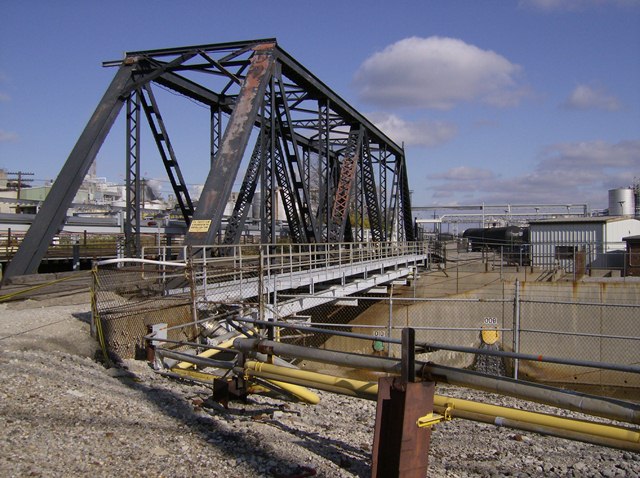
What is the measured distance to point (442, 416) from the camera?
16.0 feet

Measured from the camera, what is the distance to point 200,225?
14.8 meters

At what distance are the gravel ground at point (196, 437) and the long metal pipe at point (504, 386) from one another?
3.29ft

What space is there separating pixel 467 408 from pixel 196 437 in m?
2.72

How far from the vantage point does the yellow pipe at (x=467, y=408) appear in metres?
4.41

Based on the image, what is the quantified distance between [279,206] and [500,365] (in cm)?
5876

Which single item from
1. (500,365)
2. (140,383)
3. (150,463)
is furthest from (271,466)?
(500,365)

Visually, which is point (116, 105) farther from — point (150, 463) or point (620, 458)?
point (620, 458)

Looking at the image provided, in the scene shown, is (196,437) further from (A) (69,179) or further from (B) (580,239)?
(B) (580,239)

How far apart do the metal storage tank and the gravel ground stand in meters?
67.1

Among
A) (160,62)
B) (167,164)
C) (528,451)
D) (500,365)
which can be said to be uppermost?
(160,62)

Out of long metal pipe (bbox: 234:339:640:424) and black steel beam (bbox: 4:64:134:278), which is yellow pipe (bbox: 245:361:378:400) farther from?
black steel beam (bbox: 4:64:134:278)

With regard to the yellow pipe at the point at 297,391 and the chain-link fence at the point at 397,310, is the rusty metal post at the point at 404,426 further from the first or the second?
the chain-link fence at the point at 397,310


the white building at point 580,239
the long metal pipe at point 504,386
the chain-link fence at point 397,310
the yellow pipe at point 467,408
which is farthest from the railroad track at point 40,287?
the white building at point 580,239

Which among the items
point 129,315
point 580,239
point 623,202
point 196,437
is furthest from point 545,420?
point 623,202
